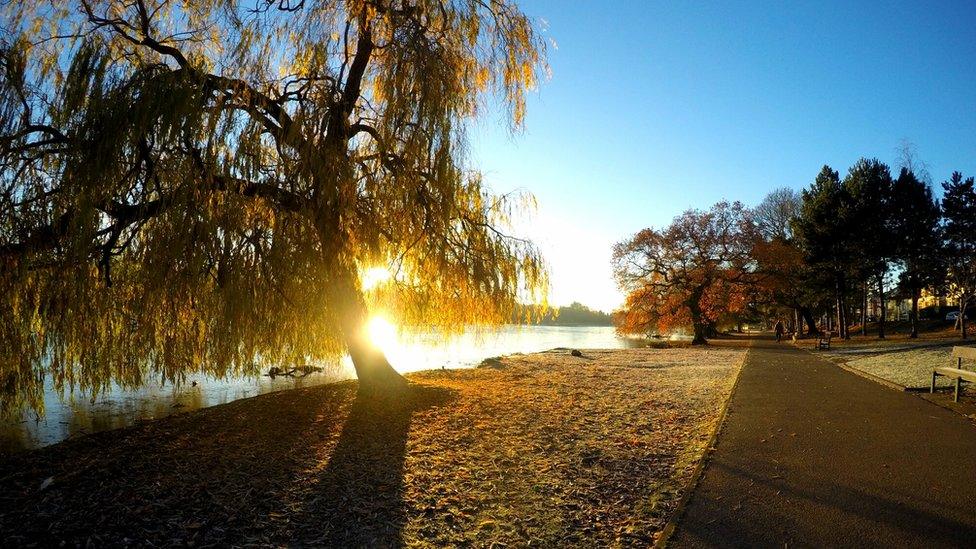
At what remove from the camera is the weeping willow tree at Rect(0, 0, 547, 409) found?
21.8 feet

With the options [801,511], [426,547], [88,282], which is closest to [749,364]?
[801,511]

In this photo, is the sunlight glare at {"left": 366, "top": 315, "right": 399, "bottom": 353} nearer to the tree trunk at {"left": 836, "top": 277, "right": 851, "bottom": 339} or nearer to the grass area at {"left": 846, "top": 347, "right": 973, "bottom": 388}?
the grass area at {"left": 846, "top": 347, "right": 973, "bottom": 388}

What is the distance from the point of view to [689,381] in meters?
12.5

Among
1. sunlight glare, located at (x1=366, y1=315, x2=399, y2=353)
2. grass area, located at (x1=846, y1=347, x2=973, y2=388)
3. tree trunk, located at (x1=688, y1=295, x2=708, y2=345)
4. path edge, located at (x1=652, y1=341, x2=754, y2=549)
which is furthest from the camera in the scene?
tree trunk, located at (x1=688, y1=295, x2=708, y2=345)

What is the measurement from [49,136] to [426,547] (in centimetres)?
733

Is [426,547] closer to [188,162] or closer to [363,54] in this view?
[188,162]

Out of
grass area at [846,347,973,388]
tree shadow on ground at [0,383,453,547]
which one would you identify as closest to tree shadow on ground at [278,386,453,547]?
tree shadow on ground at [0,383,453,547]

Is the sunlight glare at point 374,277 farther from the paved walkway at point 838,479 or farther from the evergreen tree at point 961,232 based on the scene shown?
the evergreen tree at point 961,232

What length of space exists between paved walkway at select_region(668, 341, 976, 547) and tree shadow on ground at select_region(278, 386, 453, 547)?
2.20m

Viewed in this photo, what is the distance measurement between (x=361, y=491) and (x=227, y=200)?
434 cm

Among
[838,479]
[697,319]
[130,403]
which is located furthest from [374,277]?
[697,319]

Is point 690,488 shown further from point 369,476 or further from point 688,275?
point 688,275

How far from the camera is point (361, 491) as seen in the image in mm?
4871

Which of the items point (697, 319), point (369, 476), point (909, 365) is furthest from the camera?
point (697, 319)
